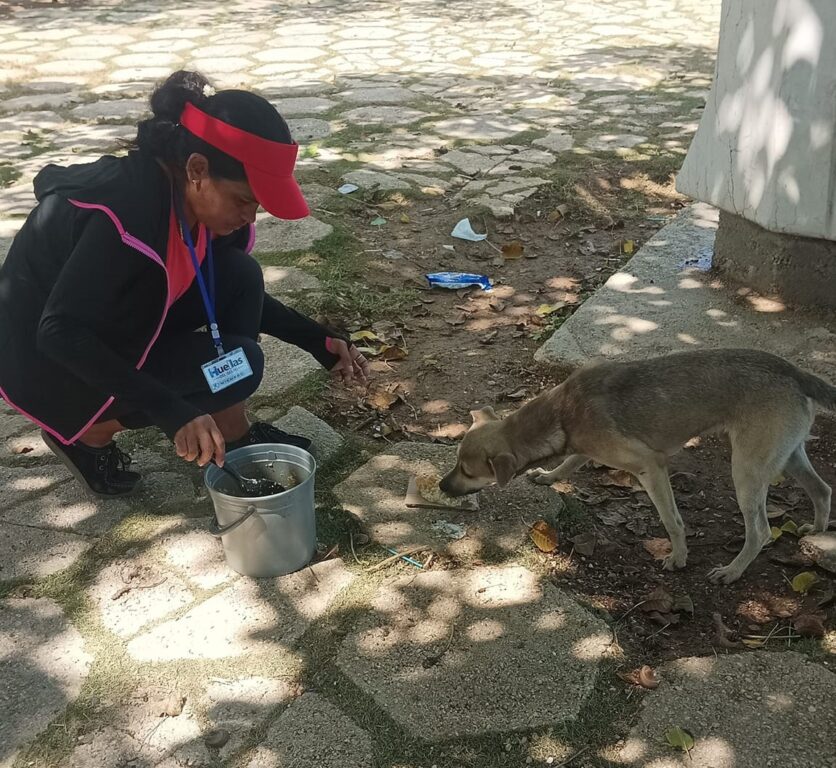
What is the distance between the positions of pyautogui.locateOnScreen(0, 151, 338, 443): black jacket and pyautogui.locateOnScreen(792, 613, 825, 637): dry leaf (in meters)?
2.44

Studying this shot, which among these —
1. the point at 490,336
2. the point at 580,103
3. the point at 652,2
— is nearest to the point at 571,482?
the point at 490,336

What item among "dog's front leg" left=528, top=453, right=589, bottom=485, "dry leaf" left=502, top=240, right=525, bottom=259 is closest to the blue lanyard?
"dog's front leg" left=528, top=453, right=589, bottom=485

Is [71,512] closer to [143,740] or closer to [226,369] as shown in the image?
[226,369]

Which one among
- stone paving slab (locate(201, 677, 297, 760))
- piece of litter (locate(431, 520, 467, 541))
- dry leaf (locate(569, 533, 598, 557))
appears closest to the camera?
→ stone paving slab (locate(201, 677, 297, 760))

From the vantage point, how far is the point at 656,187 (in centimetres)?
765

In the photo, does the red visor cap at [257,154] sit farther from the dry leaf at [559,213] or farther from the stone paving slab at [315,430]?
the dry leaf at [559,213]

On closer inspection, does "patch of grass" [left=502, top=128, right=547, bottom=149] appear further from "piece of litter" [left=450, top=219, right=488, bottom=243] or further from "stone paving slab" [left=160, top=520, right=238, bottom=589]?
"stone paving slab" [left=160, top=520, right=238, bottom=589]

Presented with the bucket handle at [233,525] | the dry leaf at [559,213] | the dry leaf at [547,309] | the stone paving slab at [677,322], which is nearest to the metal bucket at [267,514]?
the bucket handle at [233,525]

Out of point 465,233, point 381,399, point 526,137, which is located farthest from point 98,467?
point 526,137

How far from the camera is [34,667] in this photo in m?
3.09

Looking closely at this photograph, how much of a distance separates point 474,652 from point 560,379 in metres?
2.19

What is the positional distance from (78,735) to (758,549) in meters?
2.71

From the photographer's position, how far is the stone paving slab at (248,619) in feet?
10.5

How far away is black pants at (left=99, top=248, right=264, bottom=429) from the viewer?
3.69m
